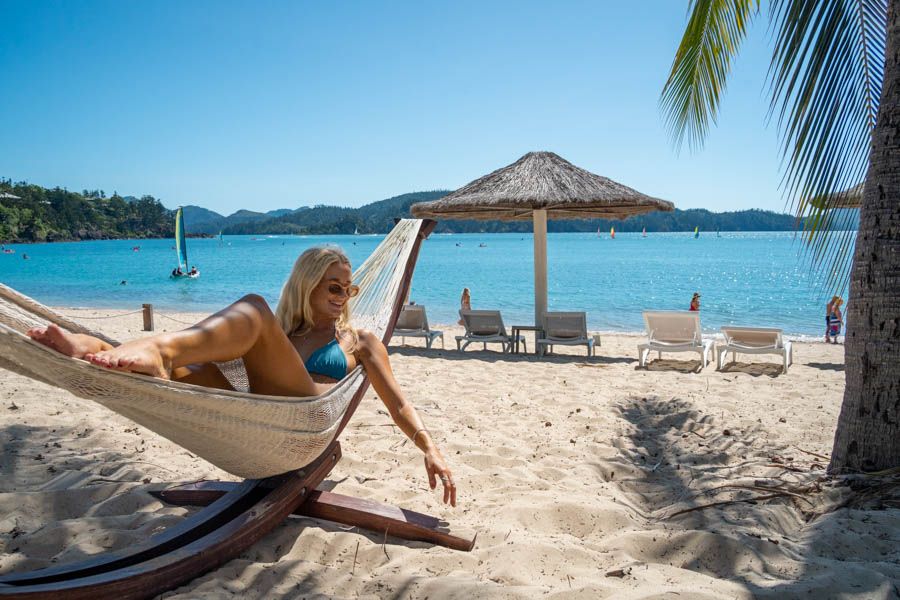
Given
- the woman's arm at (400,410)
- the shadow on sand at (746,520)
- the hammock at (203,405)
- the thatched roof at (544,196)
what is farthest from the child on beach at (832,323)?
the hammock at (203,405)

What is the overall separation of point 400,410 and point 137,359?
2.64 ft

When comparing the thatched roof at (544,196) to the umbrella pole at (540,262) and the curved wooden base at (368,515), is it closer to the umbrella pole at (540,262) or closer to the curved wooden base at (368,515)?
the umbrella pole at (540,262)

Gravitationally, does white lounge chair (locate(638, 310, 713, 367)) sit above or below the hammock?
below

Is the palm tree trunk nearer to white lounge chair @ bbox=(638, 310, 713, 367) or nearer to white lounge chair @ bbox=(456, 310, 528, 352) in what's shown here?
white lounge chair @ bbox=(638, 310, 713, 367)

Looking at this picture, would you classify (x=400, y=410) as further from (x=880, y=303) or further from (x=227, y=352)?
(x=880, y=303)

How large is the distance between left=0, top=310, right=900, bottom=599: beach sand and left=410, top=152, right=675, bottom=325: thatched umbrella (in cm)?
290

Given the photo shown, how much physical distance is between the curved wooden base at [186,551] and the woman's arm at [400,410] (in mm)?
311

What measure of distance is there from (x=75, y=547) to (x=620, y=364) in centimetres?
492

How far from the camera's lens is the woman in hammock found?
1316 millimetres

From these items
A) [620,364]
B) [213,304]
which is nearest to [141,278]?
[213,304]

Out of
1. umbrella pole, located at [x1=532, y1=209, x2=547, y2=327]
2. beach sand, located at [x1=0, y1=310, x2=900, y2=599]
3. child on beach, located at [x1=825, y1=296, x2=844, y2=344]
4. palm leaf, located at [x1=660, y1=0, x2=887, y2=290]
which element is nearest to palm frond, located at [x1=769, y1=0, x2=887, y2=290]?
palm leaf, located at [x1=660, y1=0, x2=887, y2=290]

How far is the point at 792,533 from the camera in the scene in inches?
73.0

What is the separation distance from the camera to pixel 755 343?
5.70 meters

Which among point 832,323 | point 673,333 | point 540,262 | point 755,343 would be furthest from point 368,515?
point 832,323
